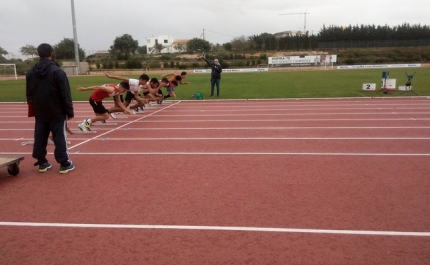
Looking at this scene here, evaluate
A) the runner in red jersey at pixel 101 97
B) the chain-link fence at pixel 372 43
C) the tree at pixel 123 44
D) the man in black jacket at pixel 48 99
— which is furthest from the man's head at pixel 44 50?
the tree at pixel 123 44

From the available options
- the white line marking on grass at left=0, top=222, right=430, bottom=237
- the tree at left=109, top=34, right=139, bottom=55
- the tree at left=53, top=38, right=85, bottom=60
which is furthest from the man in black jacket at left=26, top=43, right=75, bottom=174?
the tree at left=109, top=34, right=139, bottom=55

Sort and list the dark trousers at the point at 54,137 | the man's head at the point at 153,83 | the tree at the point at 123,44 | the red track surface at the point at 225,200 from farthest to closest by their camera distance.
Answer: the tree at the point at 123,44 < the man's head at the point at 153,83 < the dark trousers at the point at 54,137 < the red track surface at the point at 225,200

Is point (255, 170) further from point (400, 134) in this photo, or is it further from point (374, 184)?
point (400, 134)

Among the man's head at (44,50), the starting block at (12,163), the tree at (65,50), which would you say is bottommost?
the starting block at (12,163)

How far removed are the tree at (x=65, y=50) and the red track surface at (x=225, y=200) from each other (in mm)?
64668

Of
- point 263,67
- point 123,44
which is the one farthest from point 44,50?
point 123,44

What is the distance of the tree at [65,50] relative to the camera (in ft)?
223

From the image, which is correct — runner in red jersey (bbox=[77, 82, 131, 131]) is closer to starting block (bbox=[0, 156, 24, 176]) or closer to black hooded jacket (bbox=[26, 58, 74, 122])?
black hooded jacket (bbox=[26, 58, 74, 122])

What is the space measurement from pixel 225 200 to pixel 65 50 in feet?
244

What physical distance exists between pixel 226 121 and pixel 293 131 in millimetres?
2580

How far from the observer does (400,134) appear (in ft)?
29.3

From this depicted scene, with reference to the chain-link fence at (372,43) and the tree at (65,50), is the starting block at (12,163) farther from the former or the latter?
the chain-link fence at (372,43)

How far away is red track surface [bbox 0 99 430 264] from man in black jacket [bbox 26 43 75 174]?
0.54m

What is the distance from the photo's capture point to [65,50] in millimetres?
71125
